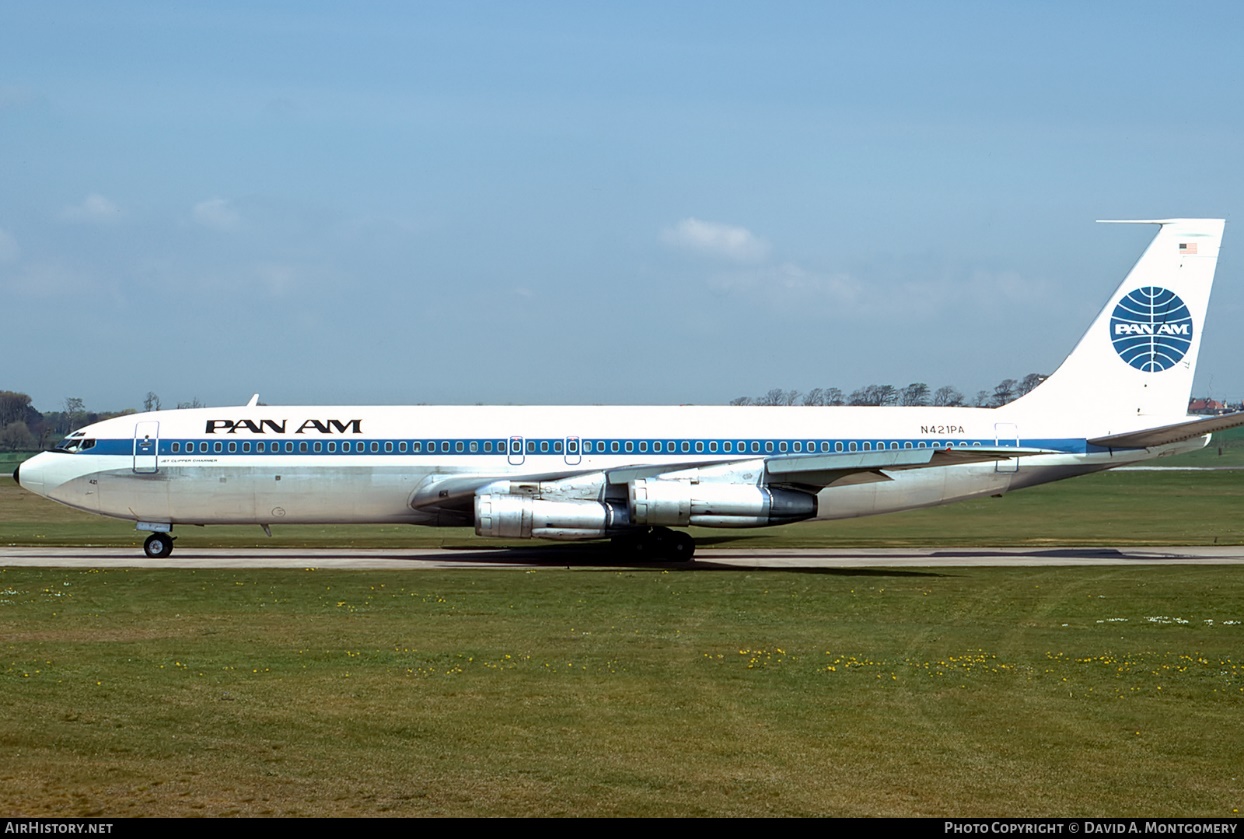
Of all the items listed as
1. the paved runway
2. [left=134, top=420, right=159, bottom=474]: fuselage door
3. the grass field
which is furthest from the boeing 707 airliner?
the grass field

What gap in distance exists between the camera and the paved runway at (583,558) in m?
33.5

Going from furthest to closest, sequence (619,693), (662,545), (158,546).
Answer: (662,545) < (158,546) < (619,693)

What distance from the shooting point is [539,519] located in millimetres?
32531

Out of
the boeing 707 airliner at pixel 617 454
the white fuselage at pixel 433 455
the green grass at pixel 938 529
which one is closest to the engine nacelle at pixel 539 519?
the boeing 707 airliner at pixel 617 454

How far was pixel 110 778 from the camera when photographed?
462 inches

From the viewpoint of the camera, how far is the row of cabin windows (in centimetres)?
3475

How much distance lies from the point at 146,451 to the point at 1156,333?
28438mm

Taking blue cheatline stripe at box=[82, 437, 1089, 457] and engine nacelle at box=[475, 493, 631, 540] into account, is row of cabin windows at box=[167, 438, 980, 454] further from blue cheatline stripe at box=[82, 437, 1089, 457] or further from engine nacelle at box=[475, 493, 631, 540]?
engine nacelle at box=[475, 493, 631, 540]

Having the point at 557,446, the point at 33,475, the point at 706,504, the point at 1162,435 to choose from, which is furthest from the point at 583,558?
the point at 1162,435

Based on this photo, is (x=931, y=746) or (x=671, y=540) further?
(x=671, y=540)

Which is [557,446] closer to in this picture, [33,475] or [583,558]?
[583,558]

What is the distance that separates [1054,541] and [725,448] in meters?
13.1

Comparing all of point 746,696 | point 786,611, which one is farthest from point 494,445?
point 746,696
